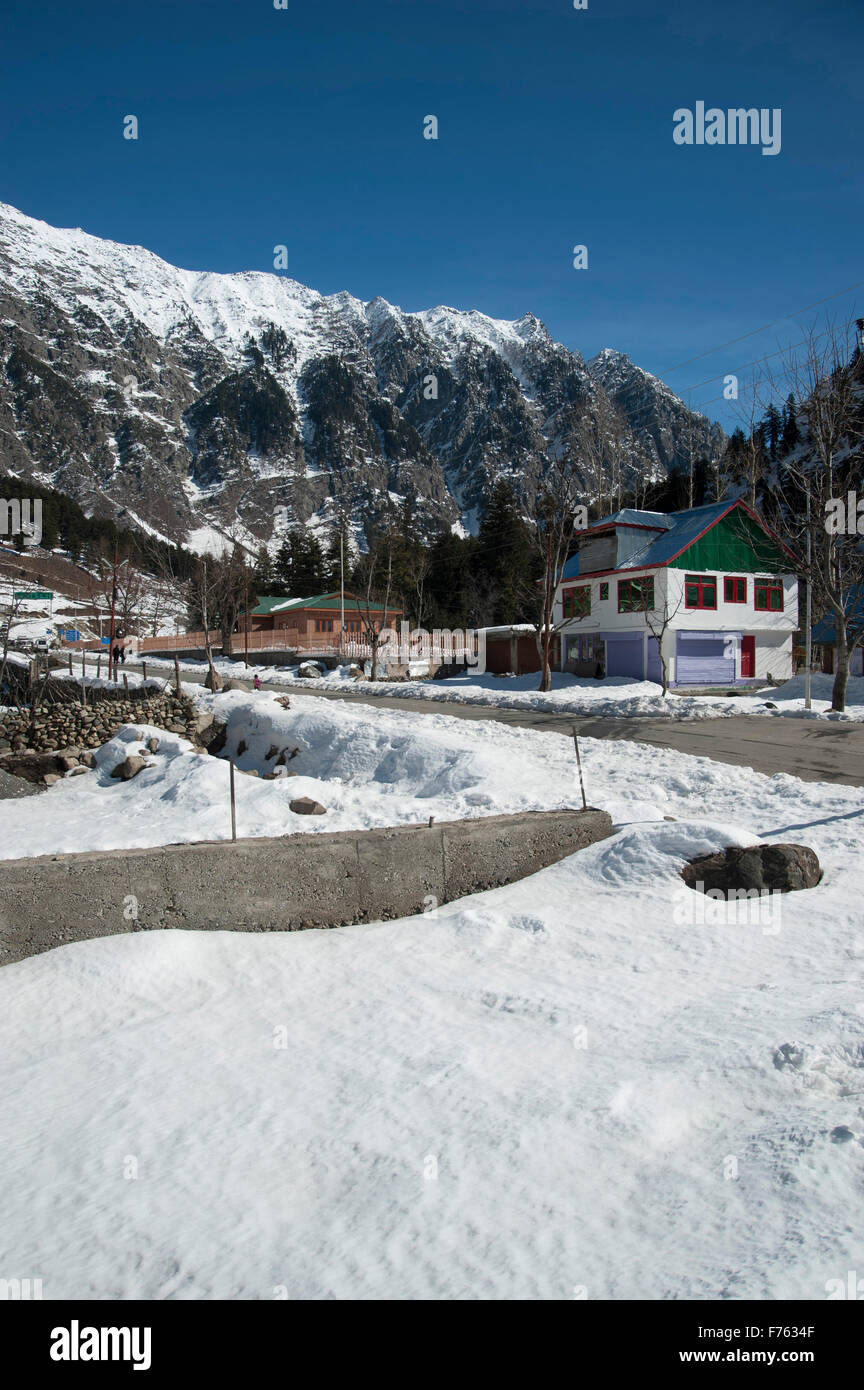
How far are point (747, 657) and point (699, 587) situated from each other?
4.48m

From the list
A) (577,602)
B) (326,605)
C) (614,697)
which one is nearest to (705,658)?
(577,602)

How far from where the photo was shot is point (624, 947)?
6.21 metres

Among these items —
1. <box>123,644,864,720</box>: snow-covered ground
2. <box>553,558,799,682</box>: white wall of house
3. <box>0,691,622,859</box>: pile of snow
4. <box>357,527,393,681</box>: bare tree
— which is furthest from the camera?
<box>357,527,393,681</box>: bare tree

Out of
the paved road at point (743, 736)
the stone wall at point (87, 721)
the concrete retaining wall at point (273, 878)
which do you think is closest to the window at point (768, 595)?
the paved road at point (743, 736)

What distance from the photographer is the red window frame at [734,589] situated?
35.6m

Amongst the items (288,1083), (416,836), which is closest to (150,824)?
(416,836)

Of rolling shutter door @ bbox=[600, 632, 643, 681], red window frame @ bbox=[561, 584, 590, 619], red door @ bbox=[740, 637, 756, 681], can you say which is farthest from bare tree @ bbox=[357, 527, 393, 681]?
red door @ bbox=[740, 637, 756, 681]

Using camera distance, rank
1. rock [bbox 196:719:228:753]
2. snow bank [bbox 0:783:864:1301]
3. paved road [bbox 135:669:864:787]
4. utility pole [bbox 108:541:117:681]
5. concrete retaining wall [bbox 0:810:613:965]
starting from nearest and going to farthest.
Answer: snow bank [bbox 0:783:864:1301] → concrete retaining wall [bbox 0:810:613:965] → paved road [bbox 135:669:864:787] → rock [bbox 196:719:228:753] → utility pole [bbox 108:541:117:681]

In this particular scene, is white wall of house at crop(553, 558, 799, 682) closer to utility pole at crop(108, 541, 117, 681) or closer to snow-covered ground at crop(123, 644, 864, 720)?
snow-covered ground at crop(123, 644, 864, 720)

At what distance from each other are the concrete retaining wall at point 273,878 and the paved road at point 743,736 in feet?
23.3

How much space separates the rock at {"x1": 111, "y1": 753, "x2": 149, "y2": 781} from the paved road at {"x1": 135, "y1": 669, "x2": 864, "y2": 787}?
889 centimetres

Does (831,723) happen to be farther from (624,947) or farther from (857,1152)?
(857,1152)

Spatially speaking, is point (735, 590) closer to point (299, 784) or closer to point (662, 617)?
point (662, 617)

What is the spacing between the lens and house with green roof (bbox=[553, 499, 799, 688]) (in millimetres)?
34219
